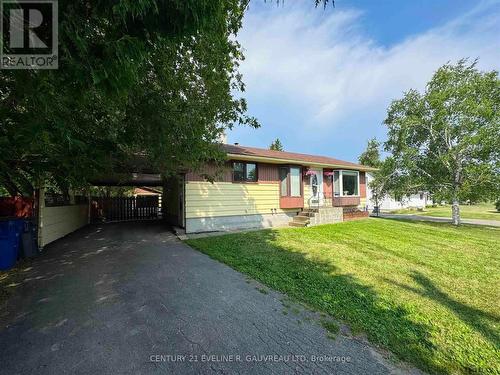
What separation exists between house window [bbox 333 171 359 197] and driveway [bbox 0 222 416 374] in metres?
12.2

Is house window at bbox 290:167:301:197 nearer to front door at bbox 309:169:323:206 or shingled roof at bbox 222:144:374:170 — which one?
shingled roof at bbox 222:144:374:170

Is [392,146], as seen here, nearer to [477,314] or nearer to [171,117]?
[477,314]

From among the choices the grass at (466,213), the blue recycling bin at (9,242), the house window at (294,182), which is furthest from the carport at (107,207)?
the grass at (466,213)

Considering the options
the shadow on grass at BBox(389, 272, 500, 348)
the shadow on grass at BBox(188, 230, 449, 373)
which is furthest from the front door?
the shadow on grass at BBox(389, 272, 500, 348)

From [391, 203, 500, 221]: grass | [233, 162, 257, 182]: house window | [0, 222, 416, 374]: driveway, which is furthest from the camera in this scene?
[391, 203, 500, 221]: grass

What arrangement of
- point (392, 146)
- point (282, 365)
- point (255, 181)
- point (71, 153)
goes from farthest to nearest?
point (392, 146)
point (255, 181)
point (71, 153)
point (282, 365)

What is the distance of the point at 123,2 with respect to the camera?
2.03m

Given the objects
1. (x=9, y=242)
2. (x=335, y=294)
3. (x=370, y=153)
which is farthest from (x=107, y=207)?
(x=370, y=153)

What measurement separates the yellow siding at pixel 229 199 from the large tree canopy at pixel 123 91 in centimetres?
343

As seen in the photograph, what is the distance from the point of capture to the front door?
1514cm

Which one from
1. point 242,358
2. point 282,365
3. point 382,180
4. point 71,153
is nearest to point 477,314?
point 282,365

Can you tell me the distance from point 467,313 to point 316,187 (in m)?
11.4

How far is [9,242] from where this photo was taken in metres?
6.28

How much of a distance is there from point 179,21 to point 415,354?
4526 millimetres
